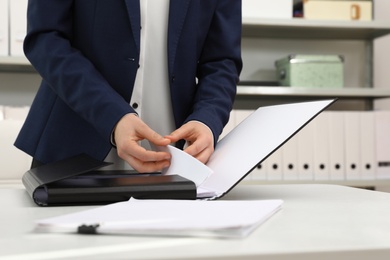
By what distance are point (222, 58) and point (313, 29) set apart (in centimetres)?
153

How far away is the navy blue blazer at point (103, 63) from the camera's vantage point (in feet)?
3.19

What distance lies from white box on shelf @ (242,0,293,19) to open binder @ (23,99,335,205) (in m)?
1.58

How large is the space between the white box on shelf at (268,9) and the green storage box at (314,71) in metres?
0.19

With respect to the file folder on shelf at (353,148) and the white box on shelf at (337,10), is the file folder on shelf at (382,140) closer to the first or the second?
the file folder on shelf at (353,148)

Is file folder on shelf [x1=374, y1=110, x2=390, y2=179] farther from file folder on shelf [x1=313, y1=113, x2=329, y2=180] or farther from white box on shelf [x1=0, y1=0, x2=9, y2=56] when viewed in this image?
white box on shelf [x1=0, y1=0, x2=9, y2=56]

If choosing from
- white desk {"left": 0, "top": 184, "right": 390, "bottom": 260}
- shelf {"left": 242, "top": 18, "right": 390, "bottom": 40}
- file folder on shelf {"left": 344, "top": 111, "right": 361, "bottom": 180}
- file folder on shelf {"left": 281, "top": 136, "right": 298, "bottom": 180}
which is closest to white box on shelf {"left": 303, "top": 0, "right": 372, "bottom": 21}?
shelf {"left": 242, "top": 18, "right": 390, "bottom": 40}

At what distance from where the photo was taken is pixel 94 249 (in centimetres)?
41

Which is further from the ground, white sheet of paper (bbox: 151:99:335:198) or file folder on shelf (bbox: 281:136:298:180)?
white sheet of paper (bbox: 151:99:335:198)

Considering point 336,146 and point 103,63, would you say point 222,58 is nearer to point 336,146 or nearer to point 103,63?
point 103,63

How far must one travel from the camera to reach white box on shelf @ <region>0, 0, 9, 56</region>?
2.05 m

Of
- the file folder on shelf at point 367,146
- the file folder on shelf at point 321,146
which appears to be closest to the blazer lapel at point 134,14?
the file folder on shelf at point 321,146

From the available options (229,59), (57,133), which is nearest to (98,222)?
(57,133)

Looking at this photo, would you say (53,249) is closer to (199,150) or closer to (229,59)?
(199,150)

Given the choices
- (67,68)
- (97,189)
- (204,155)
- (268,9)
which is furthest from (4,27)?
(97,189)
